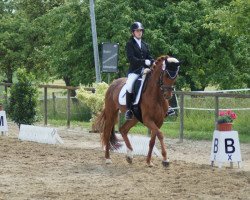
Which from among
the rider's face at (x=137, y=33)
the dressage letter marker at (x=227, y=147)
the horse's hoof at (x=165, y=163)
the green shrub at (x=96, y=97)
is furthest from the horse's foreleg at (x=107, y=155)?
the green shrub at (x=96, y=97)

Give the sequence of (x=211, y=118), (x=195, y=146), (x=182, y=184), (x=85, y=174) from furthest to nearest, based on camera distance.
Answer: (x=211, y=118)
(x=195, y=146)
(x=85, y=174)
(x=182, y=184)

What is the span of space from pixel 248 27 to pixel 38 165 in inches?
301

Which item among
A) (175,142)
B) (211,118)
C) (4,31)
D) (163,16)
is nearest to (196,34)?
(163,16)

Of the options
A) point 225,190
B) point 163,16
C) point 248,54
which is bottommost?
point 225,190

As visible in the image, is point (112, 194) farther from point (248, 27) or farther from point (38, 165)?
point (248, 27)

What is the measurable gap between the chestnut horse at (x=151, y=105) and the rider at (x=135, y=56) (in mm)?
268

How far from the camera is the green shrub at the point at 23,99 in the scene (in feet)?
59.1

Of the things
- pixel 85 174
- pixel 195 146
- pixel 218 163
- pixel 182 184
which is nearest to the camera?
pixel 182 184

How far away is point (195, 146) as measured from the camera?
48.4ft

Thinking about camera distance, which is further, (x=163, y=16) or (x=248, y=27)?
(x=163, y=16)

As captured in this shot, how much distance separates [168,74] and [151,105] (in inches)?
32.2

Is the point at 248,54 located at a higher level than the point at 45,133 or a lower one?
higher

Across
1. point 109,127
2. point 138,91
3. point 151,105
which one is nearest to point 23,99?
point 109,127

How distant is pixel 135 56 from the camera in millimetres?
11844
